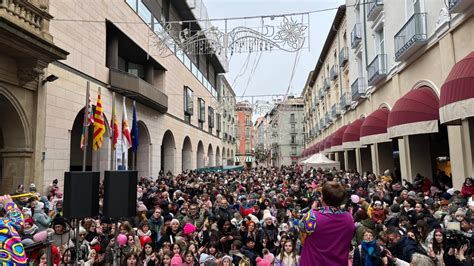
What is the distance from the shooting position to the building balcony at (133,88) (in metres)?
17.5

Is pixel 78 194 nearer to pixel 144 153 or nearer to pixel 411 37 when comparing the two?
pixel 411 37

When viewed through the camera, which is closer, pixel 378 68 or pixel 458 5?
pixel 458 5

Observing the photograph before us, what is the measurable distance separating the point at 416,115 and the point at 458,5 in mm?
3260

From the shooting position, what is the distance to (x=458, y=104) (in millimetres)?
7336

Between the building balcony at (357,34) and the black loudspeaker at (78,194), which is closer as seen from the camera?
the black loudspeaker at (78,194)

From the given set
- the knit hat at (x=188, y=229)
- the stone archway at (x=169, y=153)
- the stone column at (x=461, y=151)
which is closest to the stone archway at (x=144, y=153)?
the stone archway at (x=169, y=153)

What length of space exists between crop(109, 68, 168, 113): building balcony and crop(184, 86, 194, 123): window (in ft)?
27.5

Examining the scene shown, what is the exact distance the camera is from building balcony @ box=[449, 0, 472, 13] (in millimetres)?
8711

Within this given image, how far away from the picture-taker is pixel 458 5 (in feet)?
29.1

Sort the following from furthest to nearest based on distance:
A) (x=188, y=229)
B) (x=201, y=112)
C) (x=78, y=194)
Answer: (x=201, y=112) → (x=188, y=229) → (x=78, y=194)

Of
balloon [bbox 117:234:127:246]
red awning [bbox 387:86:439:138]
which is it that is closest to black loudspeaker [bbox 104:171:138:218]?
balloon [bbox 117:234:127:246]

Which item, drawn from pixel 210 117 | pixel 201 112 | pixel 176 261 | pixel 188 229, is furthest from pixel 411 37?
pixel 210 117

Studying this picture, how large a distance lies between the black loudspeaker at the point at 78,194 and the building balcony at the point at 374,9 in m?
15.3

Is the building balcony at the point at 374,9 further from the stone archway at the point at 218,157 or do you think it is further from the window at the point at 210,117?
the stone archway at the point at 218,157
